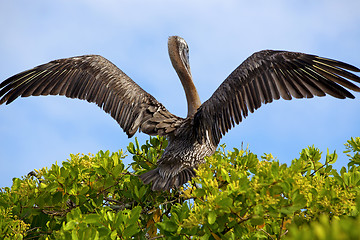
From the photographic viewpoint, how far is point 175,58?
289 inches

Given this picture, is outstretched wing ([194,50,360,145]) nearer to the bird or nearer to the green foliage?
the bird

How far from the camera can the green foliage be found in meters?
3.41

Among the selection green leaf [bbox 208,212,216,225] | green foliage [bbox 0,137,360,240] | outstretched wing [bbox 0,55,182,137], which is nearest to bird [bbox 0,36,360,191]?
outstretched wing [bbox 0,55,182,137]

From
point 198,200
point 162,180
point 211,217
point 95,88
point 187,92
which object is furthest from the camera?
point 187,92

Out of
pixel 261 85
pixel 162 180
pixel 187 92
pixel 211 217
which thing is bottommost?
pixel 211 217

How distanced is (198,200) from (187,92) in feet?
11.4

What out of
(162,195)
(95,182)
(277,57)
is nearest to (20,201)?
(95,182)

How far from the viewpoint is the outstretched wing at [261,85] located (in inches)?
212

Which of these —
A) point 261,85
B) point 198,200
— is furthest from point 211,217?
point 261,85

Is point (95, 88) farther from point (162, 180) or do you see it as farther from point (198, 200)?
point (198, 200)

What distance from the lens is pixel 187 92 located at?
691cm

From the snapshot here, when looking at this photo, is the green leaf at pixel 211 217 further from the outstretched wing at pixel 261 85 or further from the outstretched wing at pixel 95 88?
the outstretched wing at pixel 95 88

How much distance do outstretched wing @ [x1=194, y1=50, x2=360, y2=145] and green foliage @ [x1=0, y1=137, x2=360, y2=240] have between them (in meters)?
0.71

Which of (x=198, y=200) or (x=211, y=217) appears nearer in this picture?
(x=211, y=217)
